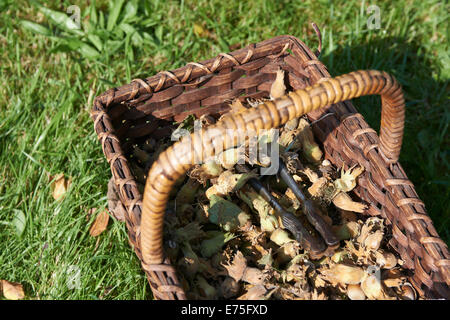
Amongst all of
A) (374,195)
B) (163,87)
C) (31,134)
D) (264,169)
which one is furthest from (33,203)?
(374,195)

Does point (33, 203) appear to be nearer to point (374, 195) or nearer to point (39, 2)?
point (39, 2)

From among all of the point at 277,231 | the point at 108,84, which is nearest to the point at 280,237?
the point at 277,231

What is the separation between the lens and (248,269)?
5.98ft

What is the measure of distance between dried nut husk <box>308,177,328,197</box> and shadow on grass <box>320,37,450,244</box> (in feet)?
2.18

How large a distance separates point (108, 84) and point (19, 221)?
0.83 metres

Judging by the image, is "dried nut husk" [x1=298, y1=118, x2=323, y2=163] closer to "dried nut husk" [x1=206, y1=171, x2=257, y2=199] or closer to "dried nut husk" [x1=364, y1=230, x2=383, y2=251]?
"dried nut husk" [x1=206, y1=171, x2=257, y2=199]

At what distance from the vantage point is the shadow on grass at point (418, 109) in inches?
98.1

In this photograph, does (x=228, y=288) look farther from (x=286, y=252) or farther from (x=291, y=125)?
(x=291, y=125)

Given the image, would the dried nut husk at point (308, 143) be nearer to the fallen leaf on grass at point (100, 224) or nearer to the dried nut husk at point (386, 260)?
the dried nut husk at point (386, 260)

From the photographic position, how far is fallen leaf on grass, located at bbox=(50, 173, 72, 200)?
2.39m

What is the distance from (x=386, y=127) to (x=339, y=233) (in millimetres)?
465

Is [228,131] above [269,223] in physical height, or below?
above

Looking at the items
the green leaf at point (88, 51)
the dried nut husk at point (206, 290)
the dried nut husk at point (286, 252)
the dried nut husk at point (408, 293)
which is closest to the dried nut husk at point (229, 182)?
the dried nut husk at point (286, 252)

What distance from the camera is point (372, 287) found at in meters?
1.79
